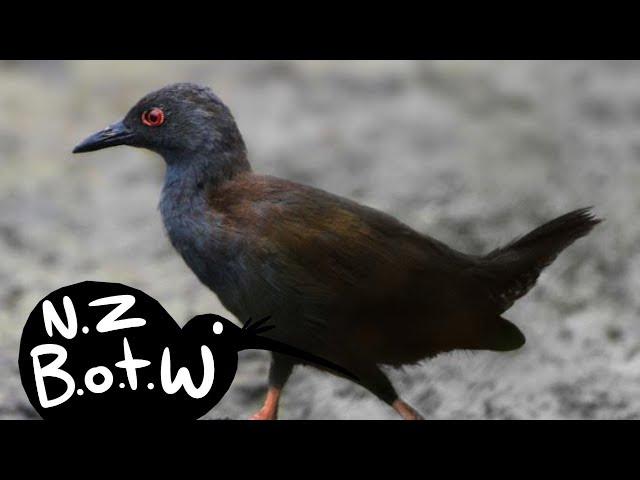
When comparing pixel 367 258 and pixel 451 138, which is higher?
pixel 451 138

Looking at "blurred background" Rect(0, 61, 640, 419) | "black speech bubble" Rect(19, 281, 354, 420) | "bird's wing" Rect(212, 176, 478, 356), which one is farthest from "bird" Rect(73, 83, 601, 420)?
"blurred background" Rect(0, 61, 640, 419)

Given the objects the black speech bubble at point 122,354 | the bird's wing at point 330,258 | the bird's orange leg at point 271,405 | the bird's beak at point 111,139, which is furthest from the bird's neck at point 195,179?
the bird's orange leg at point 271,405

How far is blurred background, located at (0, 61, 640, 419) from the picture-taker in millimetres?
6559

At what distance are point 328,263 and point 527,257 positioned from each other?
0.79 meters

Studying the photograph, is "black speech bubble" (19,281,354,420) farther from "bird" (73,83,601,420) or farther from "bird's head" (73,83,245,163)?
"bird's head" (73,83,245,163)

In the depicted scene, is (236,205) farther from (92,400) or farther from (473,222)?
(473,222)

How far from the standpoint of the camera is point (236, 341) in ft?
13.5

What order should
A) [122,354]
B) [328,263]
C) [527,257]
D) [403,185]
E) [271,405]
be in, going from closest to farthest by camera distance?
[122,354]
[328,263]
[527,257]
[271,405]
[403,185]

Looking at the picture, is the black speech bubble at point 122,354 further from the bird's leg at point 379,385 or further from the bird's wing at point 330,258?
the bird's leg at point 379,385

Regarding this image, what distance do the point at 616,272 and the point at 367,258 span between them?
365cm

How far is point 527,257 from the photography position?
4.65 m

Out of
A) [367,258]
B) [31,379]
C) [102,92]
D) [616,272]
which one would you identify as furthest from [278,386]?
[102,92]

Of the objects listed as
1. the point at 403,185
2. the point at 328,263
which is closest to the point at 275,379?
the point at 328,263

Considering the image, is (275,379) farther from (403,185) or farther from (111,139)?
(403,185)
